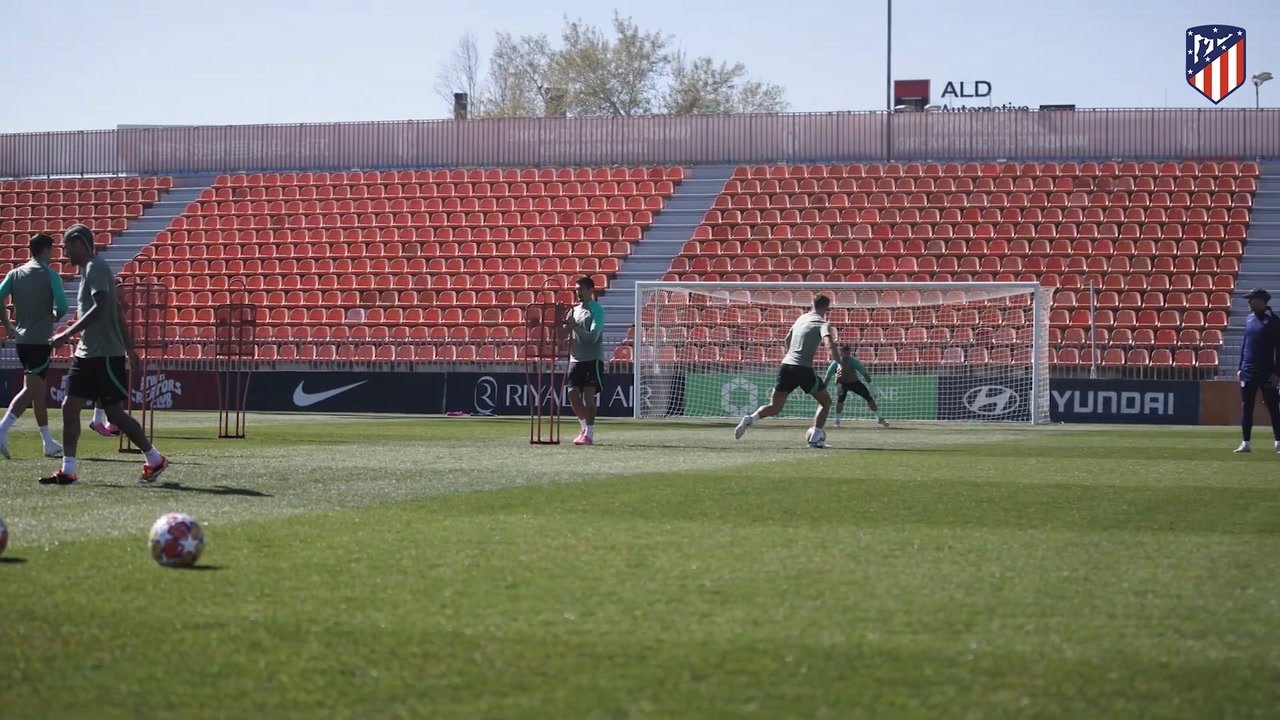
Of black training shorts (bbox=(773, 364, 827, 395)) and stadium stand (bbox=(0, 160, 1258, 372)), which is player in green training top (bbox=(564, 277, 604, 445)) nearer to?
black training shorts (bbox=(773, 364, 827, 395))

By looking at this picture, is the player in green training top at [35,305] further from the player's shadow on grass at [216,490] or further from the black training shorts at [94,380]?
the player's shadow on grass at [216,490]

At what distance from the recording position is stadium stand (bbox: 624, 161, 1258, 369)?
30781 mm

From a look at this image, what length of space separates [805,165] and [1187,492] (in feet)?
92.9

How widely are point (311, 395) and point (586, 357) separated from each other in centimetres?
1412

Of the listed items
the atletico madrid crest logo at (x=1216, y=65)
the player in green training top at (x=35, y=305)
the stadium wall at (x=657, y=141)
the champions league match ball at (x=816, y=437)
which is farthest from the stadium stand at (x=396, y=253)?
the player in green training top at (x=35, y=305)

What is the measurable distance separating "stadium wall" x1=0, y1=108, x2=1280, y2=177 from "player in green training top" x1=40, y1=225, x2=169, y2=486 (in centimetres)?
3034

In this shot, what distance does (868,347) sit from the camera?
30531mm

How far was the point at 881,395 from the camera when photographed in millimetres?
29703

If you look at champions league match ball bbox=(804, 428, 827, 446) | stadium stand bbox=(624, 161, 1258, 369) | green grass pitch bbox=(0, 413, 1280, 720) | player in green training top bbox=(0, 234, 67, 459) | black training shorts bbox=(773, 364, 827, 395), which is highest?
stadium stand bbox=(624, 161, 1258, 369)

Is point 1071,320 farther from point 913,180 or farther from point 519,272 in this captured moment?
point 519,272

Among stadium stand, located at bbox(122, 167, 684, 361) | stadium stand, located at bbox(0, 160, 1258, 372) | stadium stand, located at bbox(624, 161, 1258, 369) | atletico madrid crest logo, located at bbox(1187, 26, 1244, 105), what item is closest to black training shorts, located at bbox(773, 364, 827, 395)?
stadium stand, located at bbox(0, 160, 1258, 372)

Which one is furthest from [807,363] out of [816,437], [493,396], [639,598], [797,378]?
[493,396]

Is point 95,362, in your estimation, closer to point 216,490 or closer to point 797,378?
point 216,490

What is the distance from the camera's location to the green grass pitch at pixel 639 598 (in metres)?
4.61
